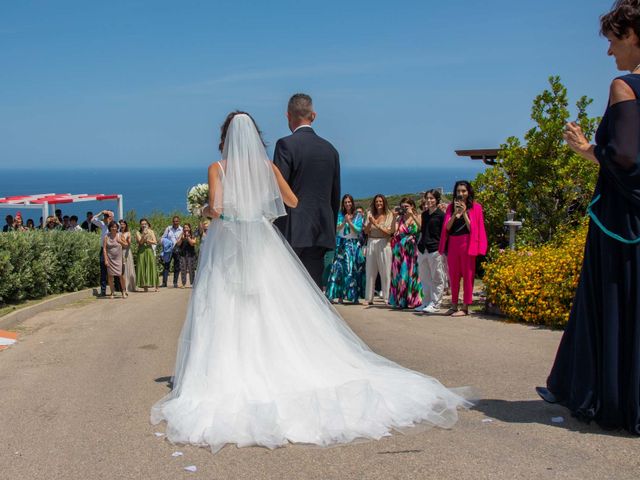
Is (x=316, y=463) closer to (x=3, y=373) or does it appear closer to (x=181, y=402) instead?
(x=181, y=402)

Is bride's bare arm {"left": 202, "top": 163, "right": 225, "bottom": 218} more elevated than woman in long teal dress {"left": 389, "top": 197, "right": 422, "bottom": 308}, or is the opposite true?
bride's bare arm {"left": 202, "top": 163, "right": 225, "bottom": 218}

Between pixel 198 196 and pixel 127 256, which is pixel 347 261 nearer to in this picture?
pixel 198 196

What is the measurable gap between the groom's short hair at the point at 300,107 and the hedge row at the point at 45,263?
8.56m

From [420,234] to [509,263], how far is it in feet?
7.36

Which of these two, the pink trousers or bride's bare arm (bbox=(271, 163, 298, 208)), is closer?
bride's bare arm (bbox=(271, 163, 298, 208))

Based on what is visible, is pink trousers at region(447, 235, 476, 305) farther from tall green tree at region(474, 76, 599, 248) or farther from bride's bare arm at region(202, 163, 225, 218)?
bride's bare arm at region(202, 163, 225, 218)

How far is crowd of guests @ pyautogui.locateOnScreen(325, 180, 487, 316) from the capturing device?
39.4 ft

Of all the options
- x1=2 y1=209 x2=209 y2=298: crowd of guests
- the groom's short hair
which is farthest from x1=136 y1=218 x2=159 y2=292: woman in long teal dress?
the groom's short hair

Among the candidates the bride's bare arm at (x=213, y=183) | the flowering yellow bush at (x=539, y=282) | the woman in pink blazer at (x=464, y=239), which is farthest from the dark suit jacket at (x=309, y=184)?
the woman in pink blazer at (x=464, y=239)

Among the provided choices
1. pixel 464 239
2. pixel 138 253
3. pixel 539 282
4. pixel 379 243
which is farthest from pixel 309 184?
pixel 138 253

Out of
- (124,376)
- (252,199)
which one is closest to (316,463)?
(252,199)

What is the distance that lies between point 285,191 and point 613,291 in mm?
2831

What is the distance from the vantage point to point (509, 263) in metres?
11.8

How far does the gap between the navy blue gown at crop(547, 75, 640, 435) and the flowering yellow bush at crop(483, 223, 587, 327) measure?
5.07 m
